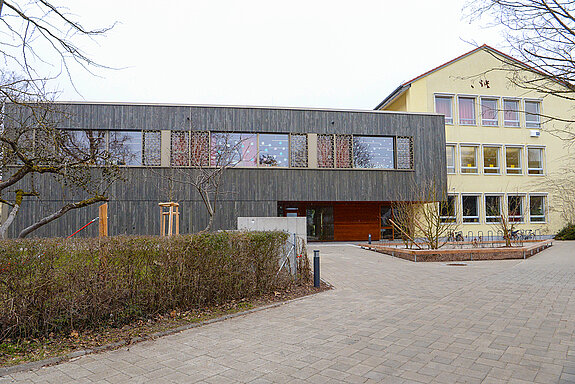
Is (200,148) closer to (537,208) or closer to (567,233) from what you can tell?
(537,208)

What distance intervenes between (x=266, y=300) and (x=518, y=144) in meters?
27.2

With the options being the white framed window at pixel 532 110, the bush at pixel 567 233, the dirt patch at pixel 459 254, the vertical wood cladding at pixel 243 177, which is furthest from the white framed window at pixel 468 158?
the dirt patch at pixel 459 254

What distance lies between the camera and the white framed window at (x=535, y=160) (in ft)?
95.5

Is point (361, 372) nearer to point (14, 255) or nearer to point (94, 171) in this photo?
point (14, 255)

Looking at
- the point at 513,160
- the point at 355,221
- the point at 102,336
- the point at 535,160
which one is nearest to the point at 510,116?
the point at 513,160

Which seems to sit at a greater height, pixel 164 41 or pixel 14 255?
pixel 164 41

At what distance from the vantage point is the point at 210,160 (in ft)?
70.0

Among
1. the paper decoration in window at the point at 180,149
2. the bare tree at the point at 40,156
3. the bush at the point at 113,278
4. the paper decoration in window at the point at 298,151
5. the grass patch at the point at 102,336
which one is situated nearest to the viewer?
the grass patch at the point at 102,336

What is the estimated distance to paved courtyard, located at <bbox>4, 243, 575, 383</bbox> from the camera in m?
4.19

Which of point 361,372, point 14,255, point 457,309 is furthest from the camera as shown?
point 457,309

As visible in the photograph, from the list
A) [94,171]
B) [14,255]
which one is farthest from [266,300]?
[94,171]

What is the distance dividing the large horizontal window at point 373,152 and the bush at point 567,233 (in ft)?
43.2

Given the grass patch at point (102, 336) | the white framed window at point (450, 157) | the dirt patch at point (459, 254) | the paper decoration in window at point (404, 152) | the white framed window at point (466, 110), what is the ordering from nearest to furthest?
1. the grass patch at point (102, 336)
2. the dirt patch at point (459, 254)
3. the paper decoration in window at point (404, 152)
4. the white framed window at point (450, 157)
5. the white framed window at point (466, 110)

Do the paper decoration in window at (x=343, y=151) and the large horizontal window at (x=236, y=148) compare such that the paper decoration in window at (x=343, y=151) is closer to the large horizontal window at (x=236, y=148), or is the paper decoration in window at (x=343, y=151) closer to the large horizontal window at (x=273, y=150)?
the large horizontal window at (x=273, y=150)
